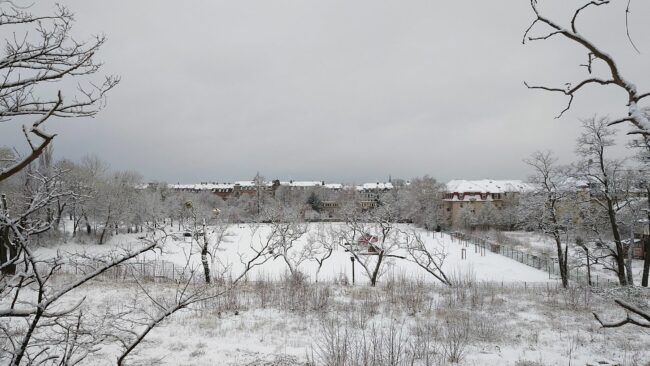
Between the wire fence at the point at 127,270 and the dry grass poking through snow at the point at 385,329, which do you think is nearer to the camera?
the wire fence at the point at 127,270

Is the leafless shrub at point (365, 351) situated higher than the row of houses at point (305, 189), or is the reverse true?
the row of houses at point (305, 189)

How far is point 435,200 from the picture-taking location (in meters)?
73.8

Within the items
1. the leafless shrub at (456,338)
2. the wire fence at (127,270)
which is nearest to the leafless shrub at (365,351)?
the leafless shrub at (456,338)

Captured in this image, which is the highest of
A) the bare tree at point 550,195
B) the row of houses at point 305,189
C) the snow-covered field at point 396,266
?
the row of houses at point 305,189

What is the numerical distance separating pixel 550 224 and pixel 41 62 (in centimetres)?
2576

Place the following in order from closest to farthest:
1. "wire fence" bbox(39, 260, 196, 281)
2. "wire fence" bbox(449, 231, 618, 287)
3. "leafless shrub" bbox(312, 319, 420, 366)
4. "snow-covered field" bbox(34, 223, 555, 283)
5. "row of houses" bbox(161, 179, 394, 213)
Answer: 1. "wire fence" bbox(39, 260, 196, 281)
2. "leafless shrub" bbox(312, 319, 420, 366)
3. "wire fence" bbox(449, 231, 618, 287)
4. "snow-covered field" bbox(34, 223, 555, 283)
5. "row of houses" bbox(161, 179, 394, 213)

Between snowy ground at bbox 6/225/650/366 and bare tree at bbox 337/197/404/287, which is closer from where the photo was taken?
snowy ground at bbox 6/225/650/366

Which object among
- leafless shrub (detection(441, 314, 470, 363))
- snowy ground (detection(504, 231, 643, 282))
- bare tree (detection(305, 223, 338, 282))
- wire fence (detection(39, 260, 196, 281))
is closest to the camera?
wire fence (detection(39, 260, 196, 281))

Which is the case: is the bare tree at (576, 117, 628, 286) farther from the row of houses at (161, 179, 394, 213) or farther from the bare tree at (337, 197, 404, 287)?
the row of houses at (161, 179, 394, 213)

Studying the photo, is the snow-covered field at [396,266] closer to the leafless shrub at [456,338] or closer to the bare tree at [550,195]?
the bare tree at [550,195]

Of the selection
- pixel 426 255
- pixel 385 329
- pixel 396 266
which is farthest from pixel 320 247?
pixel 385 329

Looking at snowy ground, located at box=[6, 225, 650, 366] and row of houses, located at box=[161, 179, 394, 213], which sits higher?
row of houses, located at box=[161, 179, 394, 213]

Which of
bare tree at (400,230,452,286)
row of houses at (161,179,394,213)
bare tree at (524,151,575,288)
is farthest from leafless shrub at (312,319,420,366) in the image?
row of houses at (161,179,394,213)

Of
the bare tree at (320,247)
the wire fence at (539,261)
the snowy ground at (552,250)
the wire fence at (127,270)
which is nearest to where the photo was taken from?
the wire fence at (127,270)
